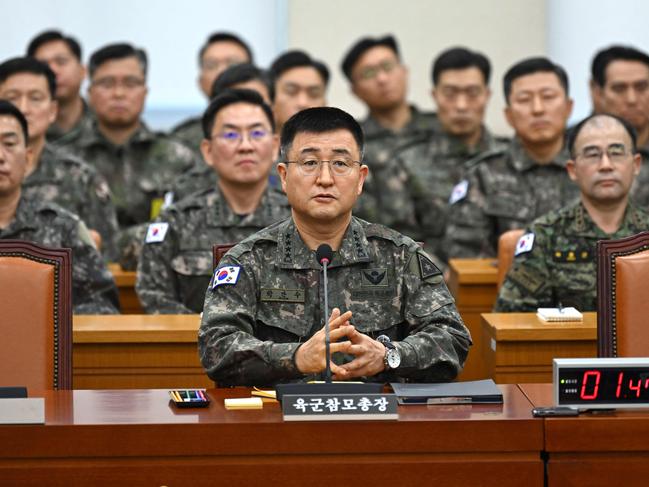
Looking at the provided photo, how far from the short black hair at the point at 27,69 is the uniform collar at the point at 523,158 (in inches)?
75.1

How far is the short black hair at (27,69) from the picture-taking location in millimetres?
5543

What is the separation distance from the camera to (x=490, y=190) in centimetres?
570

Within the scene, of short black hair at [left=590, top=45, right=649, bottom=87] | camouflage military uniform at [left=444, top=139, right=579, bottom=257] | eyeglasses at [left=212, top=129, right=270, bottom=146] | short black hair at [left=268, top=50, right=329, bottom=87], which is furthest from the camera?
short black hair at [left=268, top=50, right=329, bottom=87]

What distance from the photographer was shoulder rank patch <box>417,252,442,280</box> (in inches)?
127

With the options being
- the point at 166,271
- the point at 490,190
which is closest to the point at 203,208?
the point at 166,271

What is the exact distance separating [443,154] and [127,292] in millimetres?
2102

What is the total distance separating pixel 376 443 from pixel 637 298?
108 cm

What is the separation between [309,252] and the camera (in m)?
3.24

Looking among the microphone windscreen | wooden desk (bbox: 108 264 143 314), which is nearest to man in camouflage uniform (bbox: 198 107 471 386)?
the microphone windscreen

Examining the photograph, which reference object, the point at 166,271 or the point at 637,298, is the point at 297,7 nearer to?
the point at 166,271

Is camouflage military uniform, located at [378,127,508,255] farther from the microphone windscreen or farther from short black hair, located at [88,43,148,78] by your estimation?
the microphone windscreen

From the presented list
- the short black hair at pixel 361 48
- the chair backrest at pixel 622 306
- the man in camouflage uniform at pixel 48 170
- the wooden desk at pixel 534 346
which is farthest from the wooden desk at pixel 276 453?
the short black hair at pixel 361 48

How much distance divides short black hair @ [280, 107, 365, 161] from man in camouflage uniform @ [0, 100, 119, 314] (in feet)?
4.09

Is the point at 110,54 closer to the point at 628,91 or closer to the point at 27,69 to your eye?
the point at 27,69
